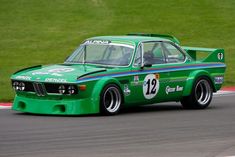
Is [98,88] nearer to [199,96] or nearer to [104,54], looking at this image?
[104,54]

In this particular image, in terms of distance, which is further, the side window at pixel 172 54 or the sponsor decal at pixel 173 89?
the side window at pixel 172 54

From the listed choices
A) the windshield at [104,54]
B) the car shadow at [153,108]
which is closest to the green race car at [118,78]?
the windshield at [104,54]

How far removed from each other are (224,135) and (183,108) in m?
4.03

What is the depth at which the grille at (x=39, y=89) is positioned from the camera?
14482mm

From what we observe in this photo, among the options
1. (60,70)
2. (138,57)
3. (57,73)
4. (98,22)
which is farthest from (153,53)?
(98,22)

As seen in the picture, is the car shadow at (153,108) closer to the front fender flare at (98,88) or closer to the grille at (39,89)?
the grille at (39,89)

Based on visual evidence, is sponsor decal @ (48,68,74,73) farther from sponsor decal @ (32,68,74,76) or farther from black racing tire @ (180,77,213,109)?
black racing tire @ (180,77,213,109)

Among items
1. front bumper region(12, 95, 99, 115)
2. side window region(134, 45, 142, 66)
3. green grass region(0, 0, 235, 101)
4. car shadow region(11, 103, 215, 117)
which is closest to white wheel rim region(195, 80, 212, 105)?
car shadow region(11, 103, 215, 117)

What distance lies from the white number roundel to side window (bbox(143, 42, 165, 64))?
1.18 ft

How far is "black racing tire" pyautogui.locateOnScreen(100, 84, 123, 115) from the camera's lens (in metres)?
14.6

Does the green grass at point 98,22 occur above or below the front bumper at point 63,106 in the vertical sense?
above

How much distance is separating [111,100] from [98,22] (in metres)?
19.4

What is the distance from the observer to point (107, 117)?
572 inches

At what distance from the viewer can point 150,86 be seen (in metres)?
15.4
